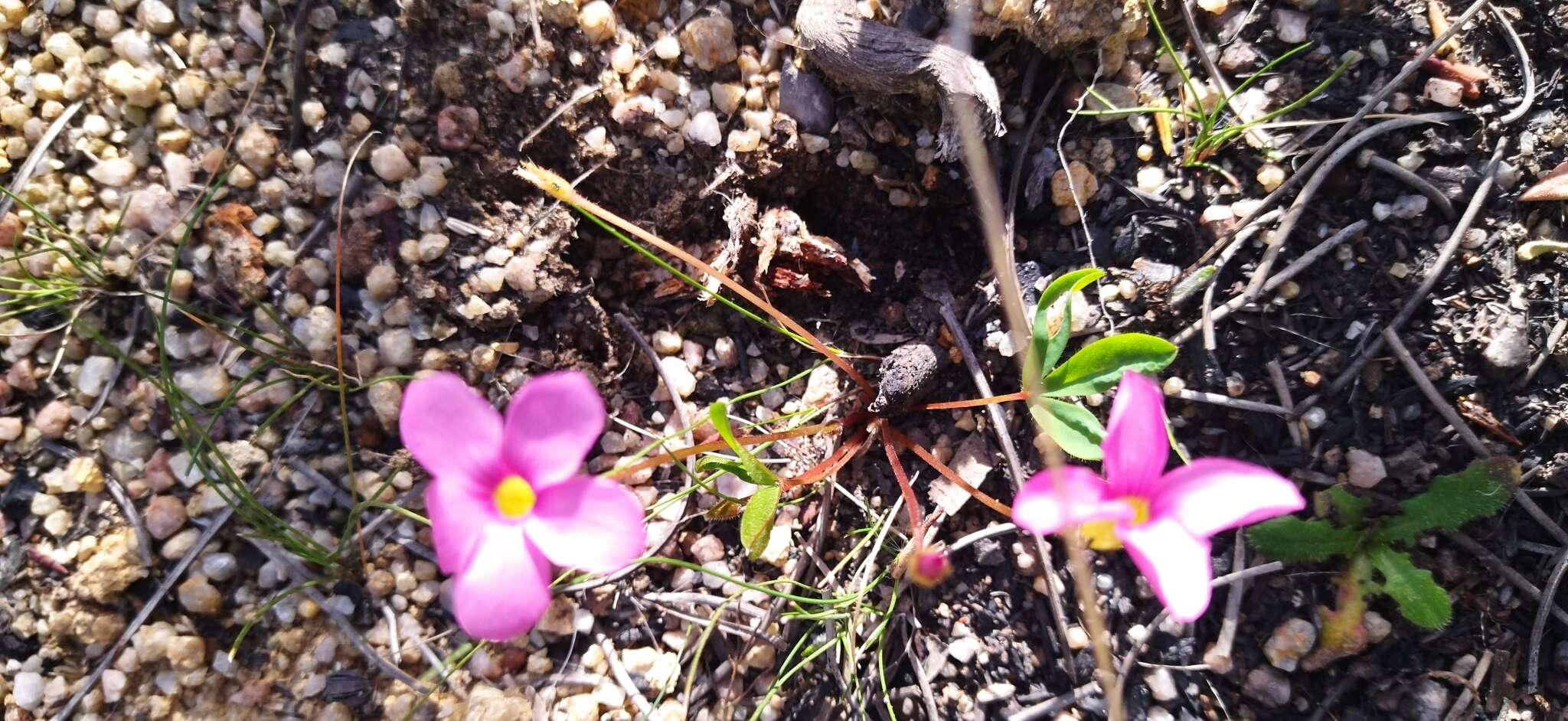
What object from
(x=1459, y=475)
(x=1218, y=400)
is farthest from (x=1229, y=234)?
(x=1459, y=475)

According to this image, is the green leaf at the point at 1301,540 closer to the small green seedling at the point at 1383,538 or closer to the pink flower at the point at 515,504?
the small green seedling at the point at 1383,538

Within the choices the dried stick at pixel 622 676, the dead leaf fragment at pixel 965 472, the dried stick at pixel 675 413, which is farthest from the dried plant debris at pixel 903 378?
the dried stick at pixel 622 676

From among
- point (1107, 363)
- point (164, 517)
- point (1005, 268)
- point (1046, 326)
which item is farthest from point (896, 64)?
point (164, 517)

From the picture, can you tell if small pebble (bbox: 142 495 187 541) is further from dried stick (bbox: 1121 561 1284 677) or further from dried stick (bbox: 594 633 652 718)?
dried stick (bbox: 1121 561 1284 677)

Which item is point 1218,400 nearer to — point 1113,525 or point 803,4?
point 1113,525

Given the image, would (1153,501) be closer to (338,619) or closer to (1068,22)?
(1068,22)
